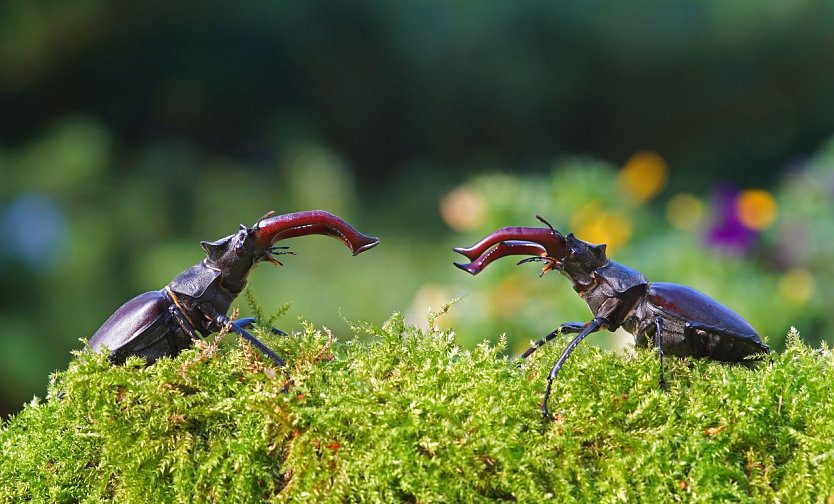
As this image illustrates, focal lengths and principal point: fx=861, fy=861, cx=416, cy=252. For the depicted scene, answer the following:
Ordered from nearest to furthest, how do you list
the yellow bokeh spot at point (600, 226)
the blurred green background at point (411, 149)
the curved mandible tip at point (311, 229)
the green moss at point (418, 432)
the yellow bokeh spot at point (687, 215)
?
the green moss at point (418, 432) < the curved mandible tip at point (311, 229) < the yellow bokeh spot at point (600, 226) < the blurred green background at point (411, 149) < the yellow bokeh spot at point (687, 215)

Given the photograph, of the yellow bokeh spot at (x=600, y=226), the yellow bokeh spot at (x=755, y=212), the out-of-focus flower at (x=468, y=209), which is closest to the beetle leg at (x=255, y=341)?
the out-of-focus flower at (x=468, y=209)

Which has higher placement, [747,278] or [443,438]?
[747,278]

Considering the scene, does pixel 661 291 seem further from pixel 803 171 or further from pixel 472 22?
pixel 472 22

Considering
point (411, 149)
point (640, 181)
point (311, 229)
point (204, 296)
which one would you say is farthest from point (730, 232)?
point (411, 149)

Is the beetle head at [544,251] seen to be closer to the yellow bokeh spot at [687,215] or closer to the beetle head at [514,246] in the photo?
the beetle head at [514,246]

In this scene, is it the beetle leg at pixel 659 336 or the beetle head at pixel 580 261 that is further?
the beetle head at pixel 580 261

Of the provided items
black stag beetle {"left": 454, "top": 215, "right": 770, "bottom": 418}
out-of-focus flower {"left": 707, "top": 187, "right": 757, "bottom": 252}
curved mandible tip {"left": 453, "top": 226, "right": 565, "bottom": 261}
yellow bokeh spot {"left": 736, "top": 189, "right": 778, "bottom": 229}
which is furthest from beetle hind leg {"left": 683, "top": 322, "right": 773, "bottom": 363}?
yellow bokeh spot {"left": 736, "top": 189, "right": 778, "bottom": 229}

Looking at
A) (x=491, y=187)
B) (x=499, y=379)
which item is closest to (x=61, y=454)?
(x=499, y=379)
